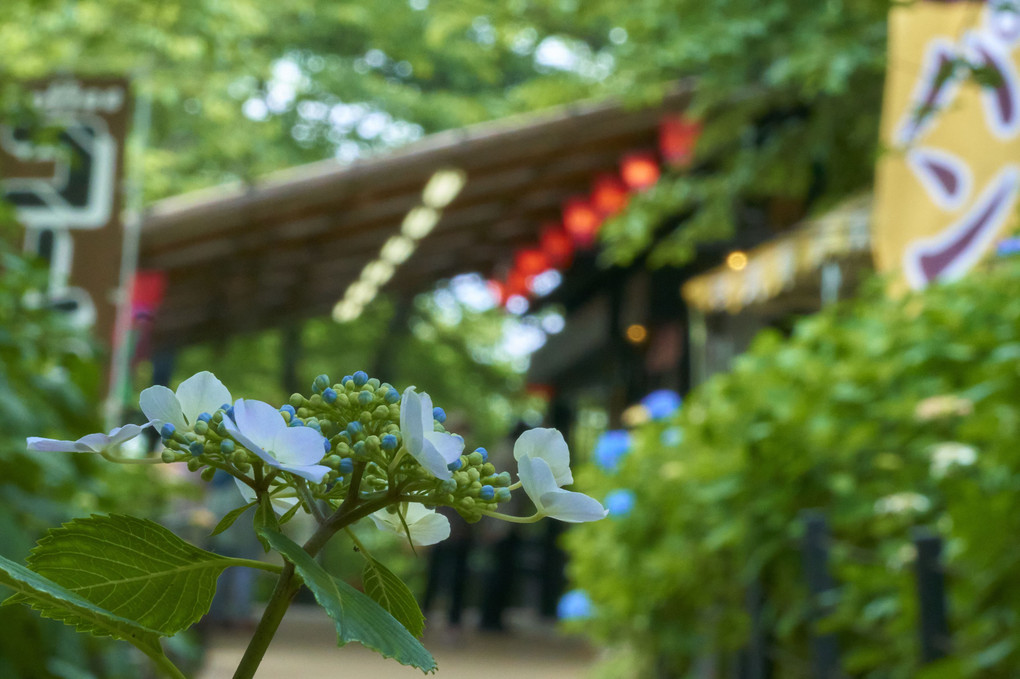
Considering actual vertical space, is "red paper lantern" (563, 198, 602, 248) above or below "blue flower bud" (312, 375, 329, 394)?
above

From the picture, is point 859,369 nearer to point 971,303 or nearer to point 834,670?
point 971,303

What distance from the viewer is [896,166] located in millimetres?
4242

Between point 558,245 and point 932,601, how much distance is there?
8.37 metres

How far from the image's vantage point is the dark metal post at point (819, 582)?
278cm

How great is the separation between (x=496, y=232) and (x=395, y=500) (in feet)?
35.7

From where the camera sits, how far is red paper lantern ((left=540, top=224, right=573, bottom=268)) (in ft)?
34.5

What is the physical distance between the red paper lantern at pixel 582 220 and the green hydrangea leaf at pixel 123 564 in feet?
29.9

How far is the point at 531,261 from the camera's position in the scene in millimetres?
11141

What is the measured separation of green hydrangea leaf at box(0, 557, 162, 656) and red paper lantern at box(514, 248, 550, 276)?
10.4 m

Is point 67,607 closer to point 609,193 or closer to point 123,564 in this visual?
point 123,564

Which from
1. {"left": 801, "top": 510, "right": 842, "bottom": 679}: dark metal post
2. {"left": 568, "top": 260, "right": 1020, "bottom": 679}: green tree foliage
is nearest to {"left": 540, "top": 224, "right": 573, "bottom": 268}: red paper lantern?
{"left": 568, "top": 260, "right": 1020, "bottom": 679}: green tree foliage

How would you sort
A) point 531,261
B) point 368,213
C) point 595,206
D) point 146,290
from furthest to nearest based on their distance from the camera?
point 531,261 → point 368,213 → point 595,206 → point 146,290

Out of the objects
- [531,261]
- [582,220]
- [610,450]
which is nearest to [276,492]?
[610,450]

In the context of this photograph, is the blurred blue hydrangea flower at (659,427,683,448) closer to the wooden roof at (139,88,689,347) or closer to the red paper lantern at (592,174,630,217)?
the wooden roof at (139,88,689,347)
